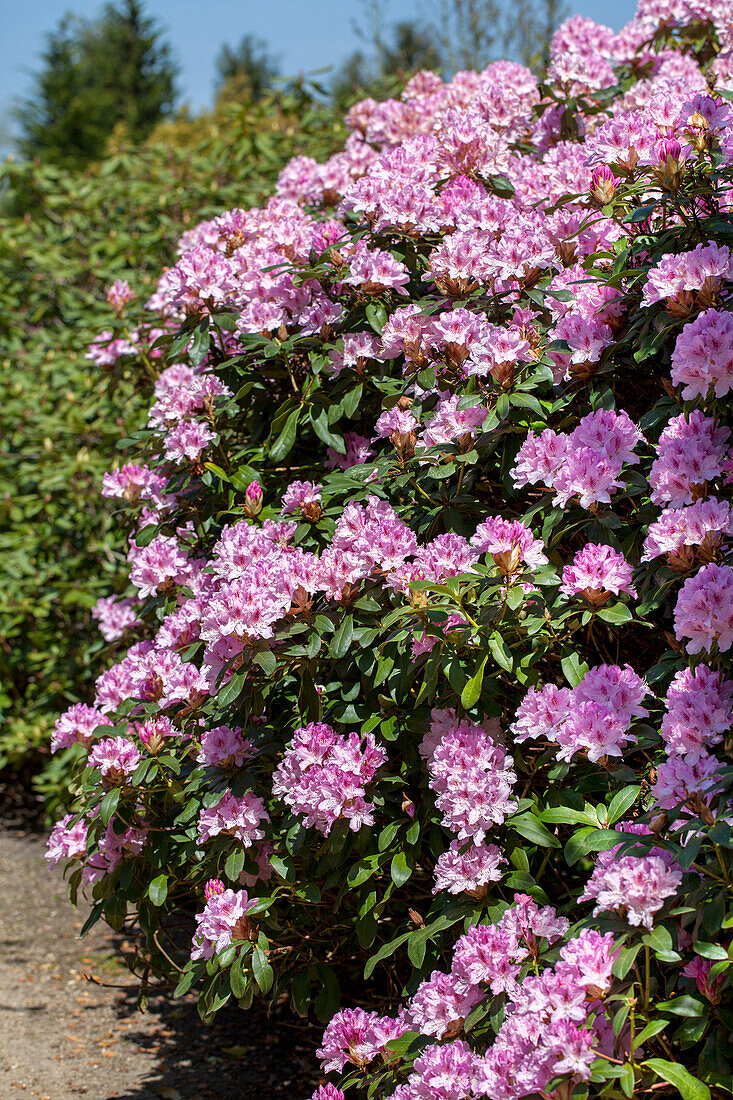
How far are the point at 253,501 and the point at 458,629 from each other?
2.32 feet

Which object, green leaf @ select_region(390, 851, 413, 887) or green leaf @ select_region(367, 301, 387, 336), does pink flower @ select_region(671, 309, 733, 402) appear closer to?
green leaf @ select_region(367, 301, 387, 336)


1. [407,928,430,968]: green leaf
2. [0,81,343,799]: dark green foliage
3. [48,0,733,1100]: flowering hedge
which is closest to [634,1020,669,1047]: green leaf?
[48,0,733,1100]: flowering hedge

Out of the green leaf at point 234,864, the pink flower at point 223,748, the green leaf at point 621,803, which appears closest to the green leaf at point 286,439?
the pink flower at point 223,748

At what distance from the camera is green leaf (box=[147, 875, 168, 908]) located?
209cm

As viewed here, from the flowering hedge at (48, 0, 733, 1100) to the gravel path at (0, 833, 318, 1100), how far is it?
0.53 metres

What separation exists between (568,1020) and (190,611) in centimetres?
124

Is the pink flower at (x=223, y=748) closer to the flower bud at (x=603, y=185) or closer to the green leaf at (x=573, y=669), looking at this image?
the green leaf at (x=573, y=669)

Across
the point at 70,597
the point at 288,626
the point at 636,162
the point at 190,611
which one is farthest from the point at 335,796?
the point at 70,597

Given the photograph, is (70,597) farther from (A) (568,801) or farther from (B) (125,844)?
(A) (568,801)

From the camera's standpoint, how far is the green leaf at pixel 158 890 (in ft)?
6.84

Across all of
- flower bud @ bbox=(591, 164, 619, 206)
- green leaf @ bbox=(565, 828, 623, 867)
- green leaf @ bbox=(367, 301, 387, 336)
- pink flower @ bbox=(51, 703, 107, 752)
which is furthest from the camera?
pink flower @ bbox=(51, 703, 107, 752)

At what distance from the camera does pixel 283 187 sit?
10.3 feet

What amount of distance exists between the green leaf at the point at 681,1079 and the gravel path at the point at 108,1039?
1548 millimetres

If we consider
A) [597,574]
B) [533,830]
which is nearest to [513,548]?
[597,574]
